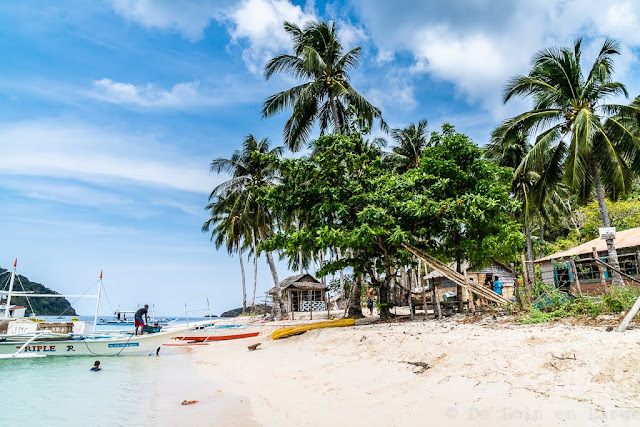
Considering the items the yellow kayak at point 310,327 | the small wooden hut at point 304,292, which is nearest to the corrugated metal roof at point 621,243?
the yellow kayak at point 310,327

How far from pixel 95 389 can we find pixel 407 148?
24626mm

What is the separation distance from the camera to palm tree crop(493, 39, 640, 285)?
1496cm

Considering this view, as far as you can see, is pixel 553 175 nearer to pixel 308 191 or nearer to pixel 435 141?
pixel 435 141

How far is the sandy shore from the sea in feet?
3.71

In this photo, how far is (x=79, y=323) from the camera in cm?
1786

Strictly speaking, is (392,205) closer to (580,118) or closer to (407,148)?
(580,118)

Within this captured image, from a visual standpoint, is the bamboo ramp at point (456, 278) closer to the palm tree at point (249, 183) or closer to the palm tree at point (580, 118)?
the palm tree at point (580, 118)

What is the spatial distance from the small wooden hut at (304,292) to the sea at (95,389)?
19.6m

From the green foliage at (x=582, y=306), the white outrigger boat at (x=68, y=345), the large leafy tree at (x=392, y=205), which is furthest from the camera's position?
the white outrigger boat at (x=68, y=345)

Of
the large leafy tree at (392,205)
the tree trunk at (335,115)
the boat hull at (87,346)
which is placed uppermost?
the tree trunk at (335,115)

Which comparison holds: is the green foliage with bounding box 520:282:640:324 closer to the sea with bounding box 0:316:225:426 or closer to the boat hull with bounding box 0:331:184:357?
the sea with bounding box 0:316:225:426

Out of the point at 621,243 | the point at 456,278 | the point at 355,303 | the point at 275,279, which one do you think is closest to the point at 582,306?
the point at 456,278

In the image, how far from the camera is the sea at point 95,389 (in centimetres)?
700

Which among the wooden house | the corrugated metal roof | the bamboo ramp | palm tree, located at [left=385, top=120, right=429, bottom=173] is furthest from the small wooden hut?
the bamboo ramp
